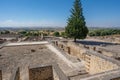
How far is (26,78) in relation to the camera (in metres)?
7.66

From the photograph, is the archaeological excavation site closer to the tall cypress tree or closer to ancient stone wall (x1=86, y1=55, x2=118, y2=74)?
ancient stone wall (x1=86, y1=55, x2=118, y2=74)

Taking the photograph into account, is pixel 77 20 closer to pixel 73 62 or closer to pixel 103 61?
pixel 73 62

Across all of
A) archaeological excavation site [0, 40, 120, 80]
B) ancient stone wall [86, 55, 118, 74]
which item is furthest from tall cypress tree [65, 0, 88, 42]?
ancient stone wall [86, 55, 118, 74]

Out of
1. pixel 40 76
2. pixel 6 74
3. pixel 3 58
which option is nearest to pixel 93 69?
pixel 40 76

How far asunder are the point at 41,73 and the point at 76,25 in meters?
23.3

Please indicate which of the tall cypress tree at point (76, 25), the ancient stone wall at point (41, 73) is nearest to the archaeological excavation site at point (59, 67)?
the ancient stone wall at point (41, 73)

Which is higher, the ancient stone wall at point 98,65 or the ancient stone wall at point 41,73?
the ancient stone wall at point 98,65

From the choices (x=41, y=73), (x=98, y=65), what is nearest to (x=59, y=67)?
(x=41, y=73)

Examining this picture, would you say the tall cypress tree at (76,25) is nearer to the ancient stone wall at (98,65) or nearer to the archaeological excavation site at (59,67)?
the archaeological excavation site at (59,67)

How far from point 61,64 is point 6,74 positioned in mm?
3309

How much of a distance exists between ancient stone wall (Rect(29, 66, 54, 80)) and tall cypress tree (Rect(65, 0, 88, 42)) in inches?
881

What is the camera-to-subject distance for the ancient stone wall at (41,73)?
662cm

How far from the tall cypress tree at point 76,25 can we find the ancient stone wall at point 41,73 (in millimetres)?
22365

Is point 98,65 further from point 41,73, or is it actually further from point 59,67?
point 41,73
